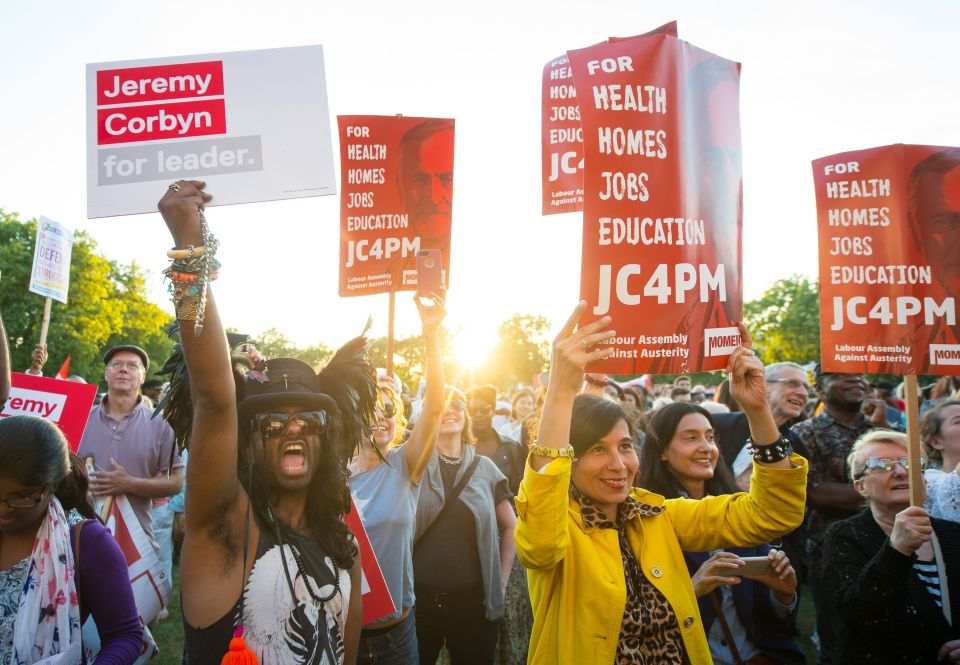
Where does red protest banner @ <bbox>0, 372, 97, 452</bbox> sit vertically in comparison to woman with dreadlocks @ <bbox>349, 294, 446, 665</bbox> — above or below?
above

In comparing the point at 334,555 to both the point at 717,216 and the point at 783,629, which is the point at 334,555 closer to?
the point at 717,216

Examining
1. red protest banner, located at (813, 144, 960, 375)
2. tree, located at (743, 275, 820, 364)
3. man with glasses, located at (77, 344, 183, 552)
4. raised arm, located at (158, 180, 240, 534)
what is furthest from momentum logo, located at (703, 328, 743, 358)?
tree, located at (743, 275, 820, 364)

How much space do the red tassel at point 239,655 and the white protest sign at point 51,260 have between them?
5.67m

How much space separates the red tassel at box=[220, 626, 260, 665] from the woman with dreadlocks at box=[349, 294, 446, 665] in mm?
1552

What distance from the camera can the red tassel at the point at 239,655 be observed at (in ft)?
6.53

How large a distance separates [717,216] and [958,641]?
220 centimetres

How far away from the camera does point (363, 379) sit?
2.77 m

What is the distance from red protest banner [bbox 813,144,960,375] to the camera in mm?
3881

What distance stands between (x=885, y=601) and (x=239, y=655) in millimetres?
2701

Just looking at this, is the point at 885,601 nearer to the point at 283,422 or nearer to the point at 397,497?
the point at 397,497

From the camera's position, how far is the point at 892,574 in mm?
3062

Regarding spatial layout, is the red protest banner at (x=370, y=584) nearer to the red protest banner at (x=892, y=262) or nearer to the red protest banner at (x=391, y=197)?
the red protest banner at (x=391, y=197)

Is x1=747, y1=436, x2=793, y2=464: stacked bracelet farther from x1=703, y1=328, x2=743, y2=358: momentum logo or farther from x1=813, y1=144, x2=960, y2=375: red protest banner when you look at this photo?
x1=813, y1=144, x2=960, y2=375: red protest banner

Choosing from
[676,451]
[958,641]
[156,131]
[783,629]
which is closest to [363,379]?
[156,131]
